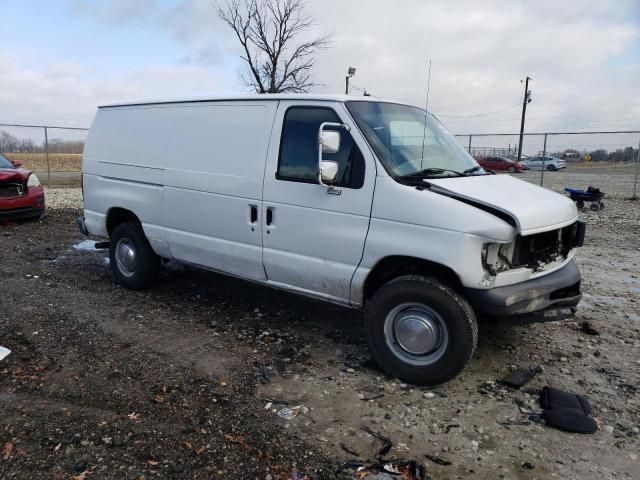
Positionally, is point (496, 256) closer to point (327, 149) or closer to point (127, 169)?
point (327, 149)

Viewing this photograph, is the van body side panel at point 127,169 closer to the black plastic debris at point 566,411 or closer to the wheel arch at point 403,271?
the wheel arch at point 403,271

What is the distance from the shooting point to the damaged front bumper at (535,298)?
367cm

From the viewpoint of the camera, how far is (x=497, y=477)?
290 cm

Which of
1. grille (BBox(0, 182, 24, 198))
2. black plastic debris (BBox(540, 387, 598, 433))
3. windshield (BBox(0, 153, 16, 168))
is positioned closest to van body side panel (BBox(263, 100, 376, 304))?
black plastic debris (BBox(540, 387, 598, 433))

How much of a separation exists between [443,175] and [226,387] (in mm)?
2389

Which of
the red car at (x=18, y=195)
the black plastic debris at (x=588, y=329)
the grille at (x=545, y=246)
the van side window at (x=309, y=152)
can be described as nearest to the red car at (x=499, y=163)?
the red car at (x=18, y=195)

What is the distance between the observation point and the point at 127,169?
19.2 ft

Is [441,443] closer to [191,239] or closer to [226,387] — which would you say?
[226,387]

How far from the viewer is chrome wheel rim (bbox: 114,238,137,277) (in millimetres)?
6102

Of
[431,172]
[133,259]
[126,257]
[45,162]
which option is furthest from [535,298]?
[45,162]

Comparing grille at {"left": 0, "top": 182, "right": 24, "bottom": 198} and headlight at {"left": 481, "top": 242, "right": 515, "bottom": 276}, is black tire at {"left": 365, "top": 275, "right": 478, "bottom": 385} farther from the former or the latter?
grille at {"left": 0, "top": 182, "right": 24, "bottom": 198}

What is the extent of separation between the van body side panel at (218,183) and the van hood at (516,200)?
1.69 metres

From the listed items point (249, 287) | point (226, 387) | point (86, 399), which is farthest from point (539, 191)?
point (86, 399)

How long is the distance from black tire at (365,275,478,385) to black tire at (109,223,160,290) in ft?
10.0
